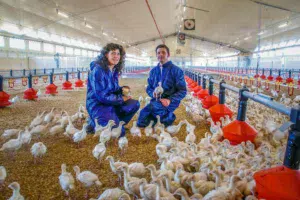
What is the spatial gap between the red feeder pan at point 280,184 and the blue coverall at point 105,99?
2689mm

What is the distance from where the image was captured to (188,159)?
8.56 feet

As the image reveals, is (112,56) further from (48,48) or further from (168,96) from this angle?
(48,48)

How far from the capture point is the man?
14.8 feet

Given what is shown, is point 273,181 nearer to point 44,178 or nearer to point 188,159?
point 188,159

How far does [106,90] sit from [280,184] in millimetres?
2934

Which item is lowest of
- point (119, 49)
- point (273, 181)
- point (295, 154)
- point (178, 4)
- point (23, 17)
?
point (273, 181)

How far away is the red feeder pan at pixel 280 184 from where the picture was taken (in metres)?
1.59

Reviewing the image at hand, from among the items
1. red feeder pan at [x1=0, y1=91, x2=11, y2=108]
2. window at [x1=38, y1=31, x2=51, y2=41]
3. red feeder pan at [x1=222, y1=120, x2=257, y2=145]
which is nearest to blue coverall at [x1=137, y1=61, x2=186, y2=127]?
red feeder pan at [x1=222, y1=120, x2=257, y2=145]

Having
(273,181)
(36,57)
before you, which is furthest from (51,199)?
(36,57)

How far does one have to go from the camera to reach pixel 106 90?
392cm

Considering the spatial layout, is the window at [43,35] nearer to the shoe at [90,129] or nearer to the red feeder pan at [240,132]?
the shoe at [90,129]

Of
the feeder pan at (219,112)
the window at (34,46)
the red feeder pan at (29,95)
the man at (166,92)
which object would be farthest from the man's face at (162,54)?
the window at (34,46)

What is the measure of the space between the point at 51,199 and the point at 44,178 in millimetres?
472

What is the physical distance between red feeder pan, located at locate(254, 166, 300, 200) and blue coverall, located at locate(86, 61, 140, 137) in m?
2.69
